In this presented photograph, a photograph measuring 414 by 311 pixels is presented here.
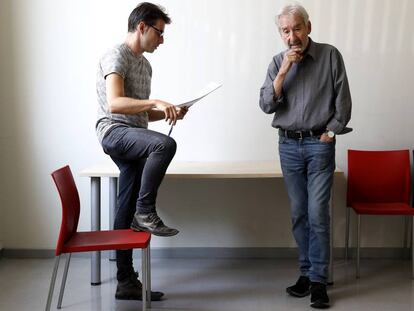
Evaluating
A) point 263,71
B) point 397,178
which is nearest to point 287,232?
point 397,178

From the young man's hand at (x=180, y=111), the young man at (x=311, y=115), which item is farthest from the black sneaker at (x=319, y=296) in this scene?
the young man's hand at (x=180, y=111)

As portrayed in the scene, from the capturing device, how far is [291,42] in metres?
2.76

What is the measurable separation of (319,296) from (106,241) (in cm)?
120

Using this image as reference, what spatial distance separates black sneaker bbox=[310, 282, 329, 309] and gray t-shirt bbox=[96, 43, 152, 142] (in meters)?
1.29

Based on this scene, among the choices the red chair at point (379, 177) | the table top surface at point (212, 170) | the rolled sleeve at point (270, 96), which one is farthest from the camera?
the red chair at point (379, 177)

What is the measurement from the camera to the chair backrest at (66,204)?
8.27ft

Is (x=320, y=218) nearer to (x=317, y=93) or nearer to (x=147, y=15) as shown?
(x=317, y=93)

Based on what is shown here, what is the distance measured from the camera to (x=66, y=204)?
2598 millimetres

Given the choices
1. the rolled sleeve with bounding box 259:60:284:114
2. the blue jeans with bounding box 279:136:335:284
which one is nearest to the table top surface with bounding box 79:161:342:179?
the blue jeans with bounding box 279:136:335:284

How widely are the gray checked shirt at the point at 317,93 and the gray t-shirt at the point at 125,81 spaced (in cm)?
68

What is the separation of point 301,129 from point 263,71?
36.9 inches

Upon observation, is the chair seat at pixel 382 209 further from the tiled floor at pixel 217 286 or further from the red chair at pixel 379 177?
the tiled floor at pixel 217 286

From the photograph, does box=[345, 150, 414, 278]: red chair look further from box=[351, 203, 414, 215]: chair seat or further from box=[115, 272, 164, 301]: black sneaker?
box=[115, 272, 164, 301]: black sneaker

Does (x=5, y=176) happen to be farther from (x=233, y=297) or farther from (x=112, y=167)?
(x=233, y=297)
